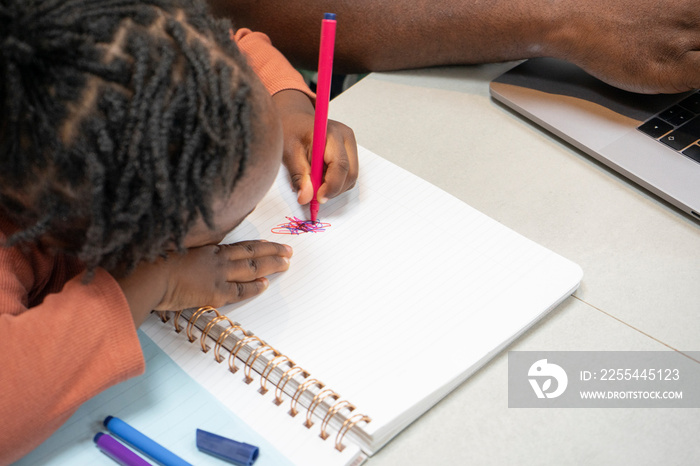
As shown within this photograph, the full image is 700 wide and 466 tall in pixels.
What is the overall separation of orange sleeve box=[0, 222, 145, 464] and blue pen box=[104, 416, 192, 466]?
32 millimetres

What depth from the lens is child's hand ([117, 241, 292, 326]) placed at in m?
0.55

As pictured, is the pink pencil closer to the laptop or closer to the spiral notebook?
the spiral notebook

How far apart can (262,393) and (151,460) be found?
105 mm

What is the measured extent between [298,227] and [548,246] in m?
0.28

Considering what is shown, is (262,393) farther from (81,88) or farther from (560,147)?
(560,147)

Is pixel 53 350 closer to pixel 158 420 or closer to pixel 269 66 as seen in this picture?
pixel 158 420

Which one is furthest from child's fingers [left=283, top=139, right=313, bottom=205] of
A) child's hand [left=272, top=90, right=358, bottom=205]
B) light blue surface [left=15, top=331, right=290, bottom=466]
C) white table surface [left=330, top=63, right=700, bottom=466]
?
light blue surface [left=15, top=331, right=290, bottom=466]

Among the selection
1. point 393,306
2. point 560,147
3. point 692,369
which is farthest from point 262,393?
point 560,147

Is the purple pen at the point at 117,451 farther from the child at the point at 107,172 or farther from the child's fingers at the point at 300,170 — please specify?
the child's fingers at the point at 300,170

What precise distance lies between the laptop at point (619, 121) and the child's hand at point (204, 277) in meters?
0.41

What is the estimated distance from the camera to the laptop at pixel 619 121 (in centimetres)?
74

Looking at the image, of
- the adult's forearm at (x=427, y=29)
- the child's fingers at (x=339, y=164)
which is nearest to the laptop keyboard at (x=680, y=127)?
the adult's forearm at (x=427, y=29)

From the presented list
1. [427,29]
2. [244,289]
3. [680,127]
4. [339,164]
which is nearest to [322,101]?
[339,164]

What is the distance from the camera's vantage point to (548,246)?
2.27ft
